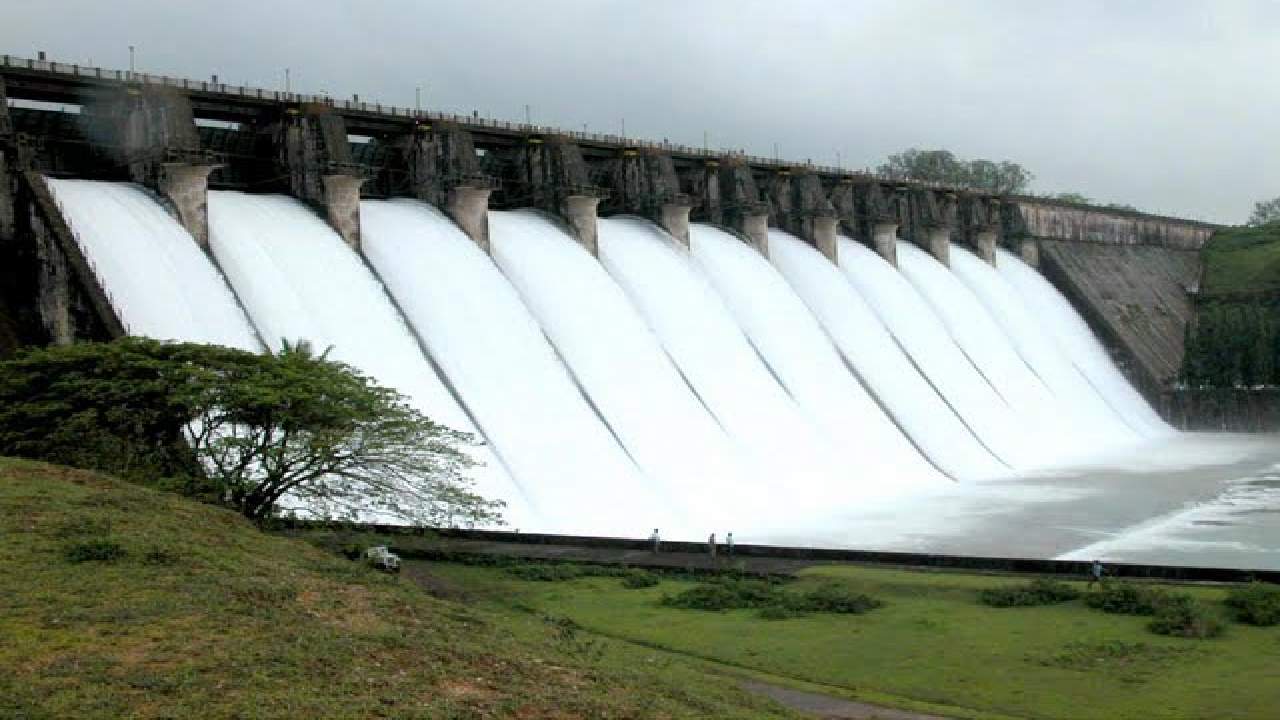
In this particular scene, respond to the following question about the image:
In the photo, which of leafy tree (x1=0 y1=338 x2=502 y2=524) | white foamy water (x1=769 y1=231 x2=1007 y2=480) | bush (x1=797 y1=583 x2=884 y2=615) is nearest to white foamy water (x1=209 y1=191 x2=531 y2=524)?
leafy tree (x1=0 y1=338 x2=502 y2=524)

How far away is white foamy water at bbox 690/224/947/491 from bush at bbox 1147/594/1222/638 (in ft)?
55.0

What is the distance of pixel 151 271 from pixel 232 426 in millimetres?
7613

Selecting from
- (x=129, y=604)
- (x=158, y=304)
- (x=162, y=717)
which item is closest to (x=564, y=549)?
(x=158, y=304)

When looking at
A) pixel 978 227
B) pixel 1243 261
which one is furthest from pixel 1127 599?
pixel 1243 261

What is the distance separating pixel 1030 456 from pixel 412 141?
25648mm

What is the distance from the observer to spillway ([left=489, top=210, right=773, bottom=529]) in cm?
3409

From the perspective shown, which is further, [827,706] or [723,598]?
[723,598]

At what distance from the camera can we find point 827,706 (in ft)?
55.3

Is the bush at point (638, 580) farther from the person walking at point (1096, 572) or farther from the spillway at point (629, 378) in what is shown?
the person walking at point (1096, 572)

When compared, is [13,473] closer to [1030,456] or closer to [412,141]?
[412,141]

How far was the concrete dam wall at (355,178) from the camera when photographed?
28.3 meters

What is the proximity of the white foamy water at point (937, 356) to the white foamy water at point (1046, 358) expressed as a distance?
19.3 feet

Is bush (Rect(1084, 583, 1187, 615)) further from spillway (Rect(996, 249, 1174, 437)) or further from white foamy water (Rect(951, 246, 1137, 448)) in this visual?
spillway (Rect(996, 249, 1174, 437))

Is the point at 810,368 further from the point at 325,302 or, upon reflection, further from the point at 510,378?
the point at 325,302
